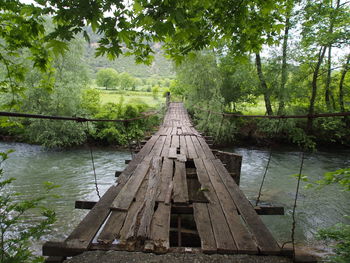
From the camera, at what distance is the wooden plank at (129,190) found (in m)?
2.10

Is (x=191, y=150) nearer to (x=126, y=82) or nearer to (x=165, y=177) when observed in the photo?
(x=165, y=177)

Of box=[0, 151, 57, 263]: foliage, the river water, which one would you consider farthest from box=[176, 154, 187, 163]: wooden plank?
the river water

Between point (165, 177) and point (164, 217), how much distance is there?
1025 mm

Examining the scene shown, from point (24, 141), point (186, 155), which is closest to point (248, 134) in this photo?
point (186, 155)

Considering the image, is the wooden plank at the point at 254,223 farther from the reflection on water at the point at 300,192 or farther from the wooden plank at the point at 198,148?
the reflection on water at the point at 300,192

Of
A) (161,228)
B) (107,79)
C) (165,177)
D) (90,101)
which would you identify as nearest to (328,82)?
(165,177)

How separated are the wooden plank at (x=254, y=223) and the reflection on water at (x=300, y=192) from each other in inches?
103

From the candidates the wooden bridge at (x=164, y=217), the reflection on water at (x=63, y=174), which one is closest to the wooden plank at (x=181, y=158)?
the wooden bridge at (x=164, y=217)

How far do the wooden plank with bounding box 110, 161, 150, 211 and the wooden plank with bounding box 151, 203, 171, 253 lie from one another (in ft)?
1.01

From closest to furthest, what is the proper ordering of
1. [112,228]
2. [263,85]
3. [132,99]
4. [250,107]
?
1. [112,228]
2. [263,85]
3. [250,107]
4. [132,99]

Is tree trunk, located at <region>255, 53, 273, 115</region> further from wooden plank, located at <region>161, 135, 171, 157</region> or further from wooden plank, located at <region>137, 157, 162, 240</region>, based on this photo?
wooden plank, located at <region>137, 157, 162, 240</region>

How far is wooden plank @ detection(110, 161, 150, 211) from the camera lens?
6.87 feet

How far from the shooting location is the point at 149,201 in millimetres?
2215

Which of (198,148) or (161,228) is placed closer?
(161,228)
